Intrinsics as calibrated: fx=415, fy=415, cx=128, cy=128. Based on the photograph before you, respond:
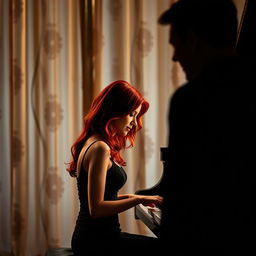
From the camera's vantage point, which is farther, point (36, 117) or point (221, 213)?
point (36, 117)

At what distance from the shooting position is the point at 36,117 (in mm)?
3137

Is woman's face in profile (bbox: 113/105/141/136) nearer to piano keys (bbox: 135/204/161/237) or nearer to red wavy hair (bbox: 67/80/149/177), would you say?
red wavy hair (bbox: 67/80/149/177)

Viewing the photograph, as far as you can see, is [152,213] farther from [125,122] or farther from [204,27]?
[204,27]

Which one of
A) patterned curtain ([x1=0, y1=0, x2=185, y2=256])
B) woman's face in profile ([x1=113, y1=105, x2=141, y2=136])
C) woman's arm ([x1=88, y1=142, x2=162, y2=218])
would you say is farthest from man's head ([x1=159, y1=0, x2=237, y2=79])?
patterned curtain ([x1=0, y1=0, x2=185, y2=256])

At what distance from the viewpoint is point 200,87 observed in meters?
0.88

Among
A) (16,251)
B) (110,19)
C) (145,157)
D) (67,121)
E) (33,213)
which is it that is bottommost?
(16,251)

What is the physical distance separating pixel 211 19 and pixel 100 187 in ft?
3.28

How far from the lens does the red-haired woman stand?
178cm

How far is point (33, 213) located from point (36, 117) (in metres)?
0.74

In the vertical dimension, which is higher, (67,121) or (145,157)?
(67,121)

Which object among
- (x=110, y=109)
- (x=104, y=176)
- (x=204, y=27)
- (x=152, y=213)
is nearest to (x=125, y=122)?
(x=110, y=109)

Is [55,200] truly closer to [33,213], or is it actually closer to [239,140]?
[33,213]

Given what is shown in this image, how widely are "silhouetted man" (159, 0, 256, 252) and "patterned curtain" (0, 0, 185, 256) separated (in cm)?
223

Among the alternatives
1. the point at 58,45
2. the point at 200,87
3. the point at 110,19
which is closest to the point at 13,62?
the point at 58,45
